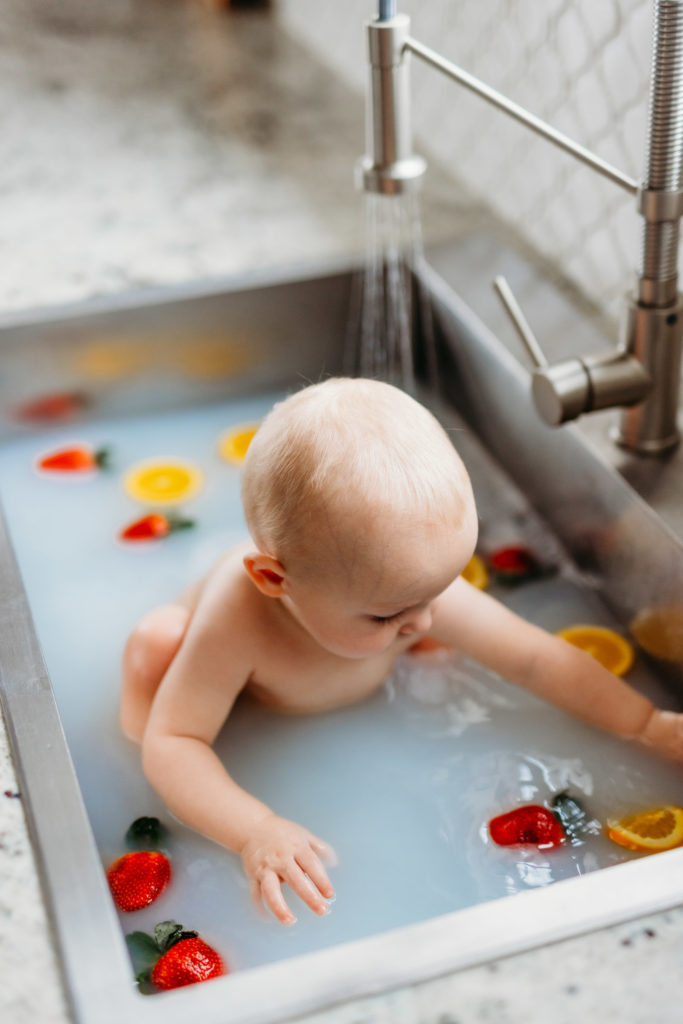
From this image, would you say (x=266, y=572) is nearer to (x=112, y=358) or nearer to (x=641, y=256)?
(x=641, y=256)

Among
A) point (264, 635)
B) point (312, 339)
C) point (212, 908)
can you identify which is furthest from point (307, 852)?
point (312, 339)

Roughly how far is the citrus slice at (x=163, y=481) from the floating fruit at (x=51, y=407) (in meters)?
0.13

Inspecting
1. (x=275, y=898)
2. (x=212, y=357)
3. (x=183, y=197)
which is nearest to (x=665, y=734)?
(x=275, y=898)

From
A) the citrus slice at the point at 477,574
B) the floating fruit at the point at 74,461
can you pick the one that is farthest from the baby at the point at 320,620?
the floating fruit at the point at 74,461

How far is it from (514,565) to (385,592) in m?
0.38

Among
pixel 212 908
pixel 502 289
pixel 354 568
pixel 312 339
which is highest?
pixel 502 289

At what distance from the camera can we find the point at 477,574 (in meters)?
1.18

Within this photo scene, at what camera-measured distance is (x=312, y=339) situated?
4.77ft

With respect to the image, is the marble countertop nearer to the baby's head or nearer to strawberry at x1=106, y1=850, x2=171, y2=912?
strawberry at x1=106, y1=850, x2=171, y2=912

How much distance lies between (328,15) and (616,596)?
126 cm

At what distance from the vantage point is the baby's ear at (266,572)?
2.91 feet

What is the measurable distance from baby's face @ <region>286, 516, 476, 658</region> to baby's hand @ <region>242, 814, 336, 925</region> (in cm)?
15

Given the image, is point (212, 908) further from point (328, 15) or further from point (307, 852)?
point (328, 15)

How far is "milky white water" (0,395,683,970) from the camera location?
2.86 feet
